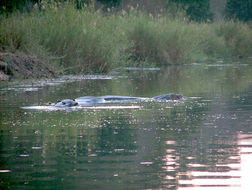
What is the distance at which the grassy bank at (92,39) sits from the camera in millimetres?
19656

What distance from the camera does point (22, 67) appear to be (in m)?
18.3

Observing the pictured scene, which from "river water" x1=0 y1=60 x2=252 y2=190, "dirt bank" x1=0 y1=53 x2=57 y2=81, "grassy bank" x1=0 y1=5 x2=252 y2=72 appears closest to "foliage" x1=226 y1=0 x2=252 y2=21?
"grassy bank" x1=0 y1=5 x2=252 y2=72

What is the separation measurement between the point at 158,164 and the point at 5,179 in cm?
145

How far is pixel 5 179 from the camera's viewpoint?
19.8 feet

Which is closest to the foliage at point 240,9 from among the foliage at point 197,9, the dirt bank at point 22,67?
the foliage at point 197,9

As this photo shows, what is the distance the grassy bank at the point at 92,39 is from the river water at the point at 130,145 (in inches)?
226

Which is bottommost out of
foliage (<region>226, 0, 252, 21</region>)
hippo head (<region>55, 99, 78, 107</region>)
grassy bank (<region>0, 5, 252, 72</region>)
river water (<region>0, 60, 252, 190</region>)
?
foliage (<region>226, 0, 252, 21</region>)

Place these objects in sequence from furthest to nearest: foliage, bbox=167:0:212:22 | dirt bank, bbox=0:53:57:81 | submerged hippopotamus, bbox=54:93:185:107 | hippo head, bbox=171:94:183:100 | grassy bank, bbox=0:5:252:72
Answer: foliage, bbox=167:0:212:22
grassy bank, bbox=0:5:252:72
dirt bank, bbox=0:53:57:81
hippo head, bbox=171:94:183:100
submerged hippopotamus, bbox=54:93:185:107

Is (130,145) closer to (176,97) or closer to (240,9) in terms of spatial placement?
(176,97)

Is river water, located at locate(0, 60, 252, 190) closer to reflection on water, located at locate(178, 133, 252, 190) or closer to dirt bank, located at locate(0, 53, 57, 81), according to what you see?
reflection on water, located at locate(178, 133, 252, 190)

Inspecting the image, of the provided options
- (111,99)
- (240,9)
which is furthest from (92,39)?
(240,9)

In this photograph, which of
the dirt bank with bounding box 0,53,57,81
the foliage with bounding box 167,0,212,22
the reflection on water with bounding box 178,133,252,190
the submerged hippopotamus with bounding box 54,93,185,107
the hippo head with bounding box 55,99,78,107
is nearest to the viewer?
the reflection on water with bounding box 178,133,252,190

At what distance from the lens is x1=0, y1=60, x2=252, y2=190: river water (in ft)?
19.6

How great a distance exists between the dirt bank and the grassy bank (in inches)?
25.1
